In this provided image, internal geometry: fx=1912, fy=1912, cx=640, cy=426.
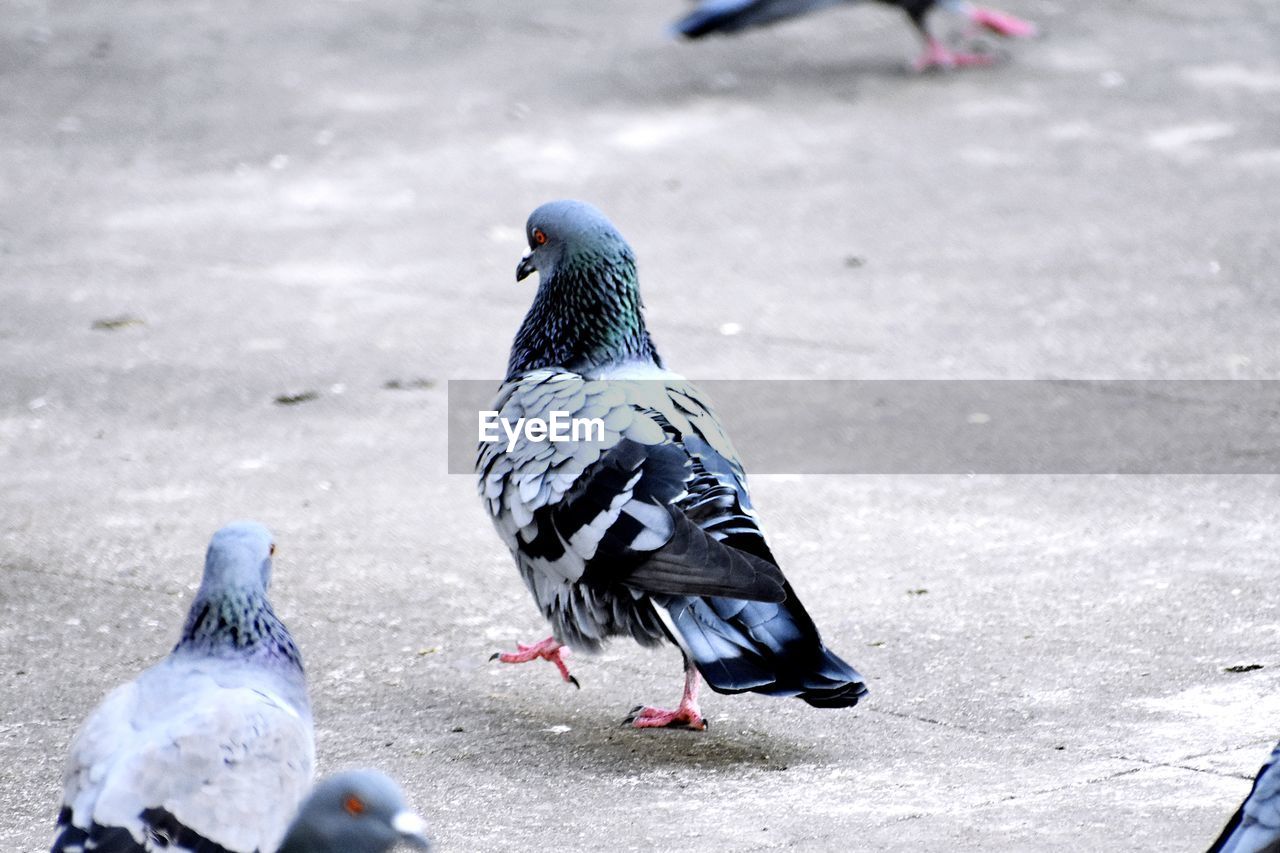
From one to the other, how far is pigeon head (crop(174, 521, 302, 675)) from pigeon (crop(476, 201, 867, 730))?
0.89 metres

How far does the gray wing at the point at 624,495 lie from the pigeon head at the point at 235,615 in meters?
0.87

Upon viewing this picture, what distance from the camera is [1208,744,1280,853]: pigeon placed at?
115 inches

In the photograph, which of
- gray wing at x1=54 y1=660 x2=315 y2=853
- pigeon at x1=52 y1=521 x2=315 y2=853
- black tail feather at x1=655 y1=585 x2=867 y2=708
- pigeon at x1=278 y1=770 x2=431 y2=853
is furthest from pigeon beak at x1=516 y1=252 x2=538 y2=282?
pigeon at x1=278 y1=770 x2=431 y2=853

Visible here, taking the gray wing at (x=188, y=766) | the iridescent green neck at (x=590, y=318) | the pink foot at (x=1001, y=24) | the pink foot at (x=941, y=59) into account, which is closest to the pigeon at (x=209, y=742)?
the gray wing at (x=188, y=766)

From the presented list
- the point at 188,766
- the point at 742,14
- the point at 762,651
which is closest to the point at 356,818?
the point at 188,766

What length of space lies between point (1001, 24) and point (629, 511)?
8.10m

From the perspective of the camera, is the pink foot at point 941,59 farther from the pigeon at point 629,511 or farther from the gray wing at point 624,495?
the gray wing at point 624,495

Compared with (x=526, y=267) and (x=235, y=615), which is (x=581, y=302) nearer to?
(x=526, y=267)

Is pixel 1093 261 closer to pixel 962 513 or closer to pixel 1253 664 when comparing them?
pixel 962 513

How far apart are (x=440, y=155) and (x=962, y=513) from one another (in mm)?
4874

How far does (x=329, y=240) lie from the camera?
8867mm

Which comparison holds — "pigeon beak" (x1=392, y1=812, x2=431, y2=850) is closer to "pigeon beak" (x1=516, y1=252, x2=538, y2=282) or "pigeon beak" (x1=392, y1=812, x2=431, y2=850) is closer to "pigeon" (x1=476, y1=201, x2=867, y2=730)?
"pigeon" (x1=476, y1=201, x2=867, y2=730)

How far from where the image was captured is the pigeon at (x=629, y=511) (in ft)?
13.6

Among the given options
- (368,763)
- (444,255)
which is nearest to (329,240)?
(444,255)
